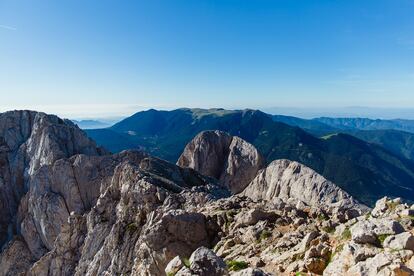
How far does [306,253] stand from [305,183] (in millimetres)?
42715

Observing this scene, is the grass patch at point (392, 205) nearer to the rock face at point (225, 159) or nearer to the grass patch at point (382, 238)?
the grass patch at point (382, 238)

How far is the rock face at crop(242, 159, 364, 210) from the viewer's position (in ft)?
190

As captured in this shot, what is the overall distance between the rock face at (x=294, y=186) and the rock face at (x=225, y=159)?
1113cm

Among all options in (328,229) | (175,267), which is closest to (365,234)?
(328,229)

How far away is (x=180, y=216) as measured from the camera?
34812mm

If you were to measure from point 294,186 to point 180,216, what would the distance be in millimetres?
34839

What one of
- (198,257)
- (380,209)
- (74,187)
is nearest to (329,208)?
(380,209)

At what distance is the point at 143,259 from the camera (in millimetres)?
32469

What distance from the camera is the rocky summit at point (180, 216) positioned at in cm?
2044

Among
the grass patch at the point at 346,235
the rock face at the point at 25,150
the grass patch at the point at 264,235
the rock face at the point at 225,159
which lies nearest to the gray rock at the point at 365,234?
the grass patch at the point at 346,235

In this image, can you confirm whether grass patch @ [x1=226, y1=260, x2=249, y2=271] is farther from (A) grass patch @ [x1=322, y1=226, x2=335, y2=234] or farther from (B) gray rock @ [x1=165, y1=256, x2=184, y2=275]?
(A) grass patch @ [x1=322, y1=226, x2=335, y2=234]

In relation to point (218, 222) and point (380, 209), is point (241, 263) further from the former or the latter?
point (218, 222)

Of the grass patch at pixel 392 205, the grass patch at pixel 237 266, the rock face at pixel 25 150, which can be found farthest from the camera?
the rock face at pixel 25 150

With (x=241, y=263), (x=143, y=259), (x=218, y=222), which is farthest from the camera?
(x=218, y=222)
